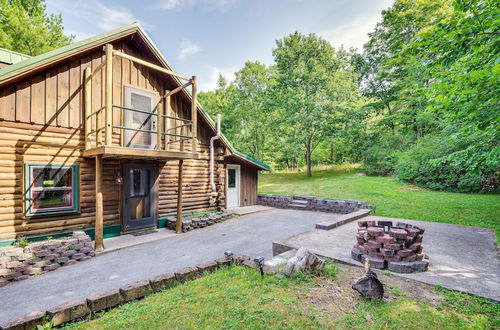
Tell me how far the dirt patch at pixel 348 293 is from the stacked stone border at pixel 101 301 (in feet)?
4.49

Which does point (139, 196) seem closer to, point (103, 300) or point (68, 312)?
point (103, 300)

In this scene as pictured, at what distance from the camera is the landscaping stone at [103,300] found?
3181 mm

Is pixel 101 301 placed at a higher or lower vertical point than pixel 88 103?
lower

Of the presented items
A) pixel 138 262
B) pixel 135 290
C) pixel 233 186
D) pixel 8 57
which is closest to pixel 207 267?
pixel 135 290

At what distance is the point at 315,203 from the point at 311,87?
13.2 metres

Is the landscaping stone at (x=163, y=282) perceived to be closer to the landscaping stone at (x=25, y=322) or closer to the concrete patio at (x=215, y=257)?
the concrete patio at (x=215, y=257)

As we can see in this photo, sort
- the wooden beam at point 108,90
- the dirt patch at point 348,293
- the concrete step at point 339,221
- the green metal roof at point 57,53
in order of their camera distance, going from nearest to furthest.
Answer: the dirt patch at point 348,293, the green metal roof at point 57,53, the wooden beam at point 108,90, the concrete step at point 339,221

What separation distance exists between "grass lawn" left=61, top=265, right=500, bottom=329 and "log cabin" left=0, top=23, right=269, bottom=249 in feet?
13.1

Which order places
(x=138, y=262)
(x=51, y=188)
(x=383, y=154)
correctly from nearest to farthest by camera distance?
1. (x=138, y=262)
2. (x=51, y=188)
3. (x=383, y=154)

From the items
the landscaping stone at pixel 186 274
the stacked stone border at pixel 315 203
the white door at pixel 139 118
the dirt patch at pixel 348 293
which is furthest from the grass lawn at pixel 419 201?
the white door at pixel 139 118

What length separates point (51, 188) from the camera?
20.5 ft

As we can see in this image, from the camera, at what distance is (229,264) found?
4.73 m

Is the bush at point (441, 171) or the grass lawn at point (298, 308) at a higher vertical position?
the bush at point (441, 171)

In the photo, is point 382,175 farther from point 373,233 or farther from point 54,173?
point 54,173
